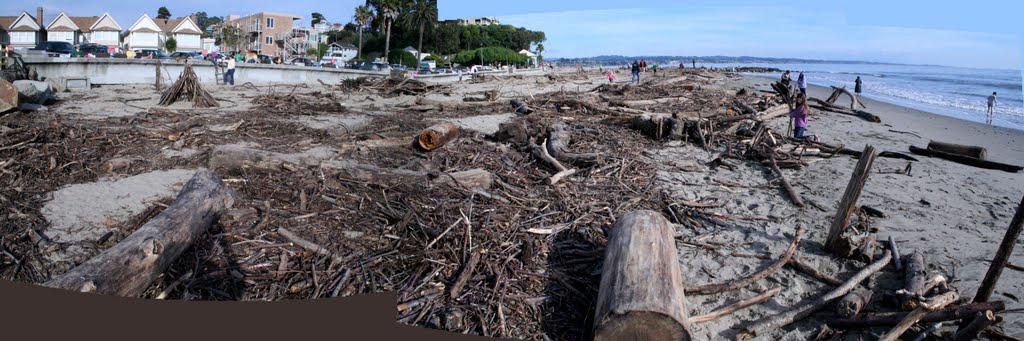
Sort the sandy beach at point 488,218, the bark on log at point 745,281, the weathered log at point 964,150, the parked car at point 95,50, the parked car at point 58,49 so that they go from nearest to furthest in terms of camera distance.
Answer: the sandy beach at point 488,218 → the bark on log at point 745,281 → the weathered log at point 964,150 → the parked car at point 58,49 → the parked car at point 95,50

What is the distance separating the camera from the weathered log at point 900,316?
3.89m

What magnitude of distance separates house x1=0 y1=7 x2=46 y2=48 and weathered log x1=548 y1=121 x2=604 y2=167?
6449 millimetres

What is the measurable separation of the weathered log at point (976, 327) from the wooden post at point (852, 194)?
1816 millimetres

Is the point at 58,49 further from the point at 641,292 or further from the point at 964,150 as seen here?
the point at 964,150

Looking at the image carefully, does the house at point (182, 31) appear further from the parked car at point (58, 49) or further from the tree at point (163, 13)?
the parked car at point (58, 49)

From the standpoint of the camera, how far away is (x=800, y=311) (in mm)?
4355

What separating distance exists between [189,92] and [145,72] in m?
7.14

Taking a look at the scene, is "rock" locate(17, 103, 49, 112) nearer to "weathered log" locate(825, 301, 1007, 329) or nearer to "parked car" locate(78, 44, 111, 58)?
"parked car" locate(78, 44, 111, 58)

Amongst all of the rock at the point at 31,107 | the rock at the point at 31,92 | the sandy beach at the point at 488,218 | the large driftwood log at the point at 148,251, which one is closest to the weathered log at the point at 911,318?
the sandy beach at the point at 488,218

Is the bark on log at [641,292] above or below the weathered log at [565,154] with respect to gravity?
below

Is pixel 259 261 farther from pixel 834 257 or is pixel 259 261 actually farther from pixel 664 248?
pixel 834 257

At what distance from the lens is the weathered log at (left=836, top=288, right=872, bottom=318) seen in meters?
4.27

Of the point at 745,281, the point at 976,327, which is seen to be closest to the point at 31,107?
the point at 745,281

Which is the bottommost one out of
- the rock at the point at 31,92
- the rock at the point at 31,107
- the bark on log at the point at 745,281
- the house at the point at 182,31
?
the bark on log at the point at 745,281
